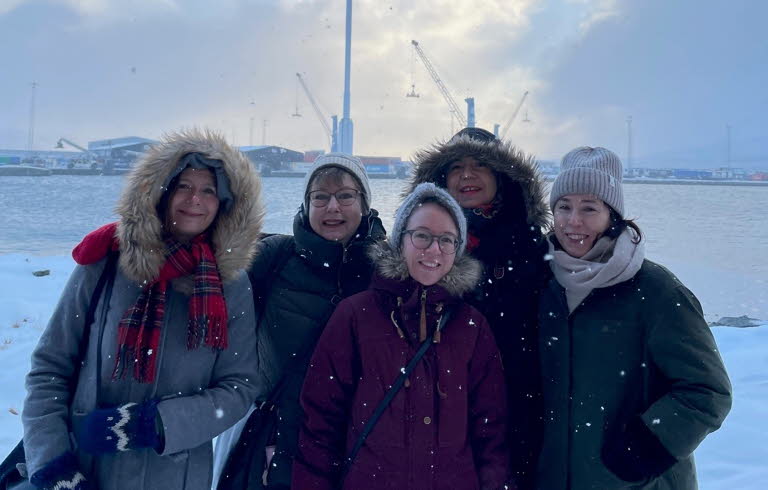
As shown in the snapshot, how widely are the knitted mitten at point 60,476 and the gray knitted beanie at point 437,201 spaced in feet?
4.05

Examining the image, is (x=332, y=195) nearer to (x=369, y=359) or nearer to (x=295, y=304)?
(x=295, y=304)

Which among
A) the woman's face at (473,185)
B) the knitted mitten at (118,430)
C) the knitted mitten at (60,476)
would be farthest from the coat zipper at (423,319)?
the knitted mitten at (60,476)

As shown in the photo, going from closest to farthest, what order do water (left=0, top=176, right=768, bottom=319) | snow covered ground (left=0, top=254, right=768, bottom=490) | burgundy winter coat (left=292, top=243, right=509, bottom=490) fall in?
burgundy winter coat (left=292, top=243, right=509, bottom=490), snow covered ground (left=0, top=254, right=768, bottom=490), water (left=0, top=176, right=768, bottom=319)

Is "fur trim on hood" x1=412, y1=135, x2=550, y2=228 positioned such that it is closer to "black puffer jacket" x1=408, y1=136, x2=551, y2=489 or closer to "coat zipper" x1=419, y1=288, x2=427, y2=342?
"black puffer jacket" x1=408, y1=136, x2=551, y2=489

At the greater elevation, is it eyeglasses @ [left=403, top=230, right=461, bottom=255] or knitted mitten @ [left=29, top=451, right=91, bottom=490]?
eyeglasses @ [left=403, top=230, right=461, bottom=255]

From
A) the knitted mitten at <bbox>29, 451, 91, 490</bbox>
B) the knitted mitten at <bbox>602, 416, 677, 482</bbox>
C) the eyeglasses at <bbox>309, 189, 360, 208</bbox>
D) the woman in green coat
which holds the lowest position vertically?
the knitted mitten at <bbox>29, 451, 91, 490</bbox>

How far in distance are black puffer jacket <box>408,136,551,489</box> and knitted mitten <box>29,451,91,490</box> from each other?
144cm

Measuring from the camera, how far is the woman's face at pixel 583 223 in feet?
6.59

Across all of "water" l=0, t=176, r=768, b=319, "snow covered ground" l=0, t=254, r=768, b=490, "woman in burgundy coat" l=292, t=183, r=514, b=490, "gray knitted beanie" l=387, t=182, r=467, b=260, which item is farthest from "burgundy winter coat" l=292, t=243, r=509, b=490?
"water" l=0, t=176, r=768, b=319

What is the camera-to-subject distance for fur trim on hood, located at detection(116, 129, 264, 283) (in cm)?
182

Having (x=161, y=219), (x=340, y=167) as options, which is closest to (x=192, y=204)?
(x=161, y=219)

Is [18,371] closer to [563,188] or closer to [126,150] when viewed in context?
[563,188]

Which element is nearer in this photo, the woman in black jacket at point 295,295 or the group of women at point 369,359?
the group of women at point 369,359

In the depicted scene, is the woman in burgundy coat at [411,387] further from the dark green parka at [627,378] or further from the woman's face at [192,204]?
the woman's face at [192,204]
